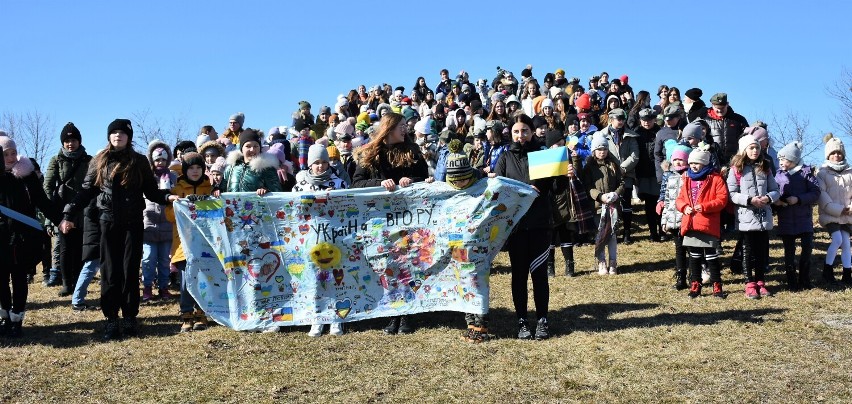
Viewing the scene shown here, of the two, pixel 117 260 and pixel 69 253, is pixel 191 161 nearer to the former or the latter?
pixel 117 260

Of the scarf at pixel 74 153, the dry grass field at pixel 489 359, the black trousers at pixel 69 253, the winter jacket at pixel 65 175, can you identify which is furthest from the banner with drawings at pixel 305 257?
the black trousers at pixel 69 253

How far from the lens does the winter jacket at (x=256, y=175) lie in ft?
28.0

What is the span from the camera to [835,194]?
10.2 meters

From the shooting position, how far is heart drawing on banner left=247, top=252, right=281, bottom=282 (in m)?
8.27

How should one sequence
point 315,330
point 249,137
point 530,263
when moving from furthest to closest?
point 249,137 < point 315,330 < point 530,263

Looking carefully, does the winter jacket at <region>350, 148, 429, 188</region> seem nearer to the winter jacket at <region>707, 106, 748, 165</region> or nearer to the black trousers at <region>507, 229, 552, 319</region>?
the black trousers at <region>507, 229, 552, 319</region>

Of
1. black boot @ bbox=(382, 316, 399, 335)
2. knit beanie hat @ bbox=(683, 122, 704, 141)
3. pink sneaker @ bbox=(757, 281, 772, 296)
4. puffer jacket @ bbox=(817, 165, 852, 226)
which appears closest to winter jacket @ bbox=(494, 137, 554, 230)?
black boot @ bbox=(382, 316, 399, 335)

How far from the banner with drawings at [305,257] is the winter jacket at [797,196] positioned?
4.76 m

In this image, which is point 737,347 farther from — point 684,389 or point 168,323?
point 168,323

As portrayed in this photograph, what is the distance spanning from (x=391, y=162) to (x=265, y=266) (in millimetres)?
1653

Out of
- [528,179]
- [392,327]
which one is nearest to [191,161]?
[392,327]

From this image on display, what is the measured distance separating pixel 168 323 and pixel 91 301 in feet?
6.46

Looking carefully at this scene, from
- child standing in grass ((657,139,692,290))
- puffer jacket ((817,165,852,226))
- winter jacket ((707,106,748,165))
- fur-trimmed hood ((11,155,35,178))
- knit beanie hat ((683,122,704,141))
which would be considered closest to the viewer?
fur-trimmed hood ((11,155,35,178))

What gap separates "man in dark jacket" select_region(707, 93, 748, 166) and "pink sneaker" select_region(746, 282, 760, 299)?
3.52 meters
